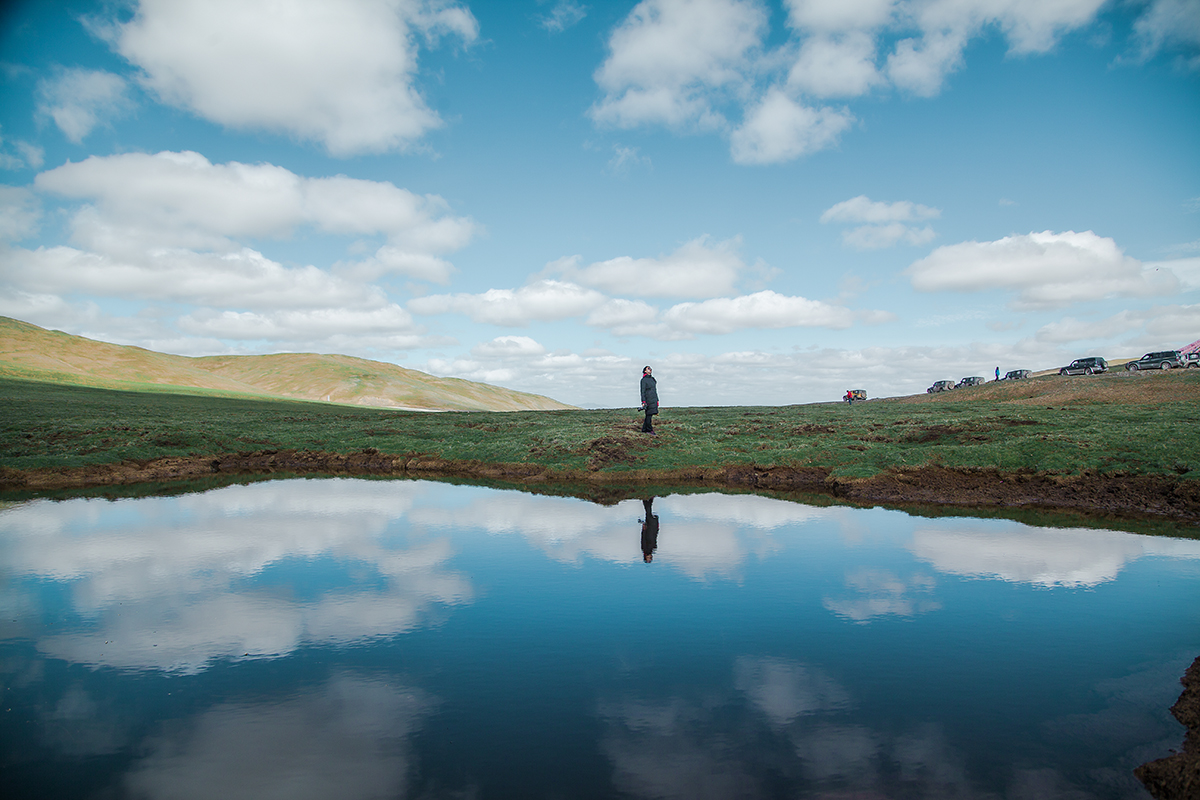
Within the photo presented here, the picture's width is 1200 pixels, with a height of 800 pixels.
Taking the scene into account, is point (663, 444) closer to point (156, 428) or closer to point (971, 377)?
point (156, 428)

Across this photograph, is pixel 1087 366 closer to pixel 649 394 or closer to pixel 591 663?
pixel 649 394

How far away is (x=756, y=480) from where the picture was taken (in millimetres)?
29734

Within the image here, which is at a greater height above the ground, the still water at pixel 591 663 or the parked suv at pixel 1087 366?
the parked suv at pixel 1087 366

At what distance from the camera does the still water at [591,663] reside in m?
7.32

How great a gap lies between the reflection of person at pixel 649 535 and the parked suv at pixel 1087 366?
8872 centimetres

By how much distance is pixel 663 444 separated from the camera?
3544 cm

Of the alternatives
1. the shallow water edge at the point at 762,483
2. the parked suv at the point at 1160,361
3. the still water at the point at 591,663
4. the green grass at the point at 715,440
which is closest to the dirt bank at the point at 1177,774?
the still water at the point at 591,663

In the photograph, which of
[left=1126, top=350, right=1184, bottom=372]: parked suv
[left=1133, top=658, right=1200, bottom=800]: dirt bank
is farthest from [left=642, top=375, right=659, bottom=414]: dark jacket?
[left=1126, top=350, right=1184, bottom=372]: parked suv

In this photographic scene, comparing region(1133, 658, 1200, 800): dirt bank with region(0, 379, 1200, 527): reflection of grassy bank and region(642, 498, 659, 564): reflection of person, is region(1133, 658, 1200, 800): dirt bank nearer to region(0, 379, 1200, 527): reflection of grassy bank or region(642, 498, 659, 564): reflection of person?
region(642, 498, 659, 564): reflection of person

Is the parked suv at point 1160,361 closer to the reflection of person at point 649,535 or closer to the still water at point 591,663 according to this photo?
the still water at point 591,663

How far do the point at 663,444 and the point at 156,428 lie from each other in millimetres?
32344

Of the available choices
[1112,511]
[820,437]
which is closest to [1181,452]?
[1112,511]

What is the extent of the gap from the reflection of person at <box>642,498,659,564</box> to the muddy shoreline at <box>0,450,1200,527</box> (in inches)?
199

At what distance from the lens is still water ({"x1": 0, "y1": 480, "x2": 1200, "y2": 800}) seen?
7.32 meters
